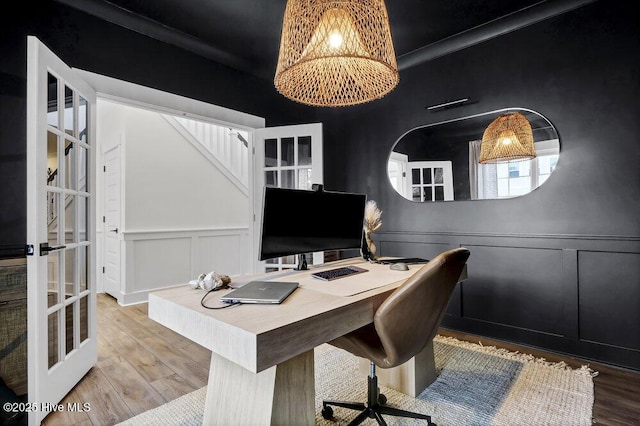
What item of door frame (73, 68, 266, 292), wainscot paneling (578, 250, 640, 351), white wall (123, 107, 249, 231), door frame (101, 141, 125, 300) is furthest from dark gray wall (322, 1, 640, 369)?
door frame (101, 141, 125, 300)

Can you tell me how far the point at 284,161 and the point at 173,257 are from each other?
2.06 m

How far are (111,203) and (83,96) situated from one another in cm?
239

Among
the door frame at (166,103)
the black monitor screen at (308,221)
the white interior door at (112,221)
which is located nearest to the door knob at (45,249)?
the door frame at (166,103)

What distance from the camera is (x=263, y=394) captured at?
3.94 ft

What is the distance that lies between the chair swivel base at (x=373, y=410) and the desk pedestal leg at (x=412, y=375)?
0.85 feet

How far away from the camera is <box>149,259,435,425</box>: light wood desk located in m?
0.95

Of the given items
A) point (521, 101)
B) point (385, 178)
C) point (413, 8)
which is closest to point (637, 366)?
point (521, 101)

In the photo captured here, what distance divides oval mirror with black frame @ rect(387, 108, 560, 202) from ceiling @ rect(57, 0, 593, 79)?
29.1 inches

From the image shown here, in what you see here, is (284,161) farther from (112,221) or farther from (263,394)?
(263,394)

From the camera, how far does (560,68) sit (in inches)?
94.9

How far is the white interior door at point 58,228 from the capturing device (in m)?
1.64

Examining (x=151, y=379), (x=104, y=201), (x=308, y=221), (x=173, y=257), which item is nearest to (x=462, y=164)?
(x=308, y=221)

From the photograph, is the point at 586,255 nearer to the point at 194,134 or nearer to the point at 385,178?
the point at 385,178

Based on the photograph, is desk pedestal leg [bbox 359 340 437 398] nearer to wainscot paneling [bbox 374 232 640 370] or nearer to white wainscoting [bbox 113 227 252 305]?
wainscot paneling [bbox 374 232 640 370]
